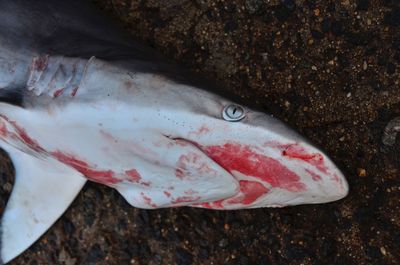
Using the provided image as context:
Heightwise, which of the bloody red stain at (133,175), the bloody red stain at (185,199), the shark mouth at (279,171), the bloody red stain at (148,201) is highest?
the shark mouth at (279,171)

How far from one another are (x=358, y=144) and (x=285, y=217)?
390mm

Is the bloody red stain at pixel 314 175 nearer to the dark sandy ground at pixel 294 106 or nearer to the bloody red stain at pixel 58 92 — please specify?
the dark sandy ground at pixel 294 106

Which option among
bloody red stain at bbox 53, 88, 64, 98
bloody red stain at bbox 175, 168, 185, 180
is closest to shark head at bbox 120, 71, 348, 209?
bloody red stain at bbox 175, 168, 185, 180

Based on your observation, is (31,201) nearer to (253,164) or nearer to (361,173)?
(253,164)

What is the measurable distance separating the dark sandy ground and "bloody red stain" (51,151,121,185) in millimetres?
430

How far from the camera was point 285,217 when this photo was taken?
7.68 feet

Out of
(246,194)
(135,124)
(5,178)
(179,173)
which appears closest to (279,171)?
(246,194)

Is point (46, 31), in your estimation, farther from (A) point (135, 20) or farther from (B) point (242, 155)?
(B) point (242, 155)

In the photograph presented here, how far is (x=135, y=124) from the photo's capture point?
5.76 feet

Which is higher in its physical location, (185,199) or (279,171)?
(279,171)

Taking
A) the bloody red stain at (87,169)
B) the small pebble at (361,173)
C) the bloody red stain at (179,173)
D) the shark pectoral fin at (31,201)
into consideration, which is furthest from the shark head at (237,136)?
the shark pectoral fin at (31,201)

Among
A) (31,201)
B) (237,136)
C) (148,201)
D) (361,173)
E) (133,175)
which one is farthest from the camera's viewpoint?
(31,201)

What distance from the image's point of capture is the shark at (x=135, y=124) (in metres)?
1.71

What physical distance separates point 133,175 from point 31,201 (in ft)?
2.41
